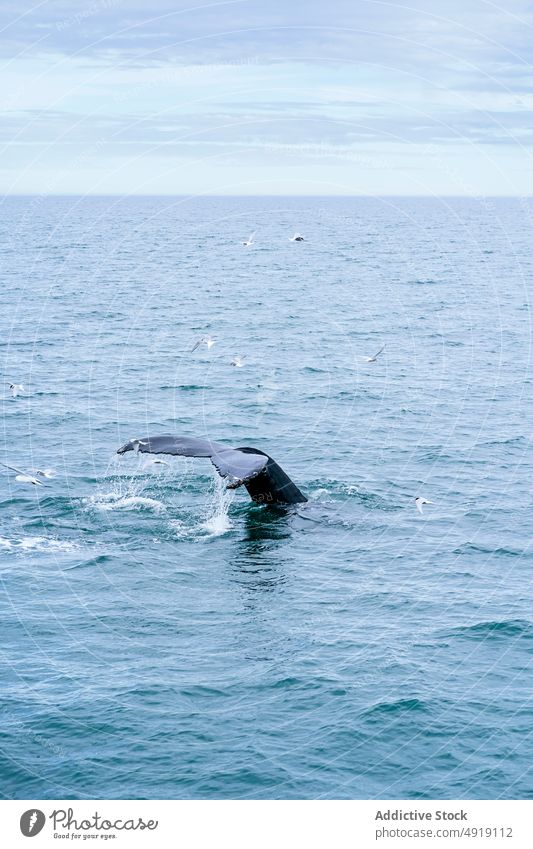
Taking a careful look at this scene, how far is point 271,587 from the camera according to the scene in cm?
2970

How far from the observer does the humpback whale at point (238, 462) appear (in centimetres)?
2800

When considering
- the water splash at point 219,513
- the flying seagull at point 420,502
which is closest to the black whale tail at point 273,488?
the water splash at point 219,513

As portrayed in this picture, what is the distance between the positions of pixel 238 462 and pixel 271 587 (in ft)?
11.7

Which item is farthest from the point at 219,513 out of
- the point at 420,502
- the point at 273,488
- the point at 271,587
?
the point at 420,502

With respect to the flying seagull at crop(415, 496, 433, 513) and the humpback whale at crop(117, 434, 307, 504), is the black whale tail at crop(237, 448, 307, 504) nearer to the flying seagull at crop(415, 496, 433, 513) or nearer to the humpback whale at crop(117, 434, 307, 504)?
the humpback whale at crop(117, 434, 307, 504)

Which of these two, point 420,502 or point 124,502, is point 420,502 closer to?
point 420,502

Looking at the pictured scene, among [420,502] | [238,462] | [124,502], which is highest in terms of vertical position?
[238,462]

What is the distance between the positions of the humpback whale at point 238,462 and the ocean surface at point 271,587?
2.08 ft

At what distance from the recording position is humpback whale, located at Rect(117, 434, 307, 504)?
2800 cm

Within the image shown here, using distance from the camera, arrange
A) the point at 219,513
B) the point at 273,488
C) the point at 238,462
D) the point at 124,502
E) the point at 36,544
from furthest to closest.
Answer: the point at 124,502 → the point at 219,513 → the point at 273,488 → the point at 36,544 → the point at 238,462

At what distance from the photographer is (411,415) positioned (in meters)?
53.7

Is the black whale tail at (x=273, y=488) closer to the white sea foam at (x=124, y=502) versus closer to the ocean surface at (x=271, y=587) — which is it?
the ocean surface at (x=271, y=587)
